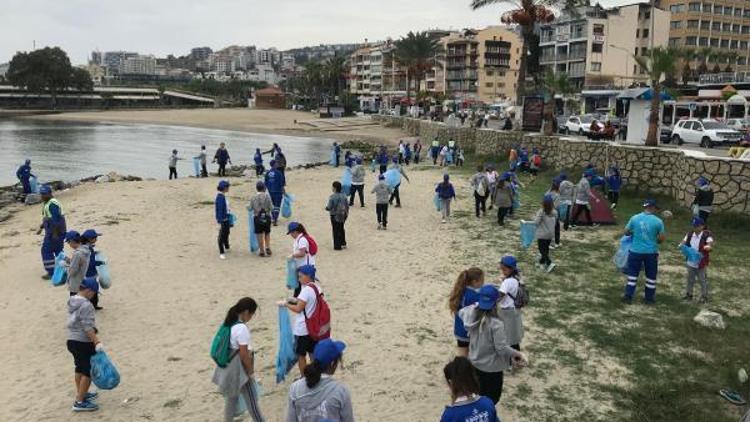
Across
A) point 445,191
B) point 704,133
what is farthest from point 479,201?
point 704,133

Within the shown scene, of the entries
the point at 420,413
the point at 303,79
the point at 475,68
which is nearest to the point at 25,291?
the point at 420,413

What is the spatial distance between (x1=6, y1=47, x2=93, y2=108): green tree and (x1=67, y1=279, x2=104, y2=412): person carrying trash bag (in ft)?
423

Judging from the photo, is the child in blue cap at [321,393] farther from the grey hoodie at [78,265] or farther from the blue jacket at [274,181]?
the blue jacket at [274,181]

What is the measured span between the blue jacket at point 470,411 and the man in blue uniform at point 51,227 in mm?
9969

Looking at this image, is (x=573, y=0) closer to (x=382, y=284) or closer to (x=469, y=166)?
(x=469, y=166)

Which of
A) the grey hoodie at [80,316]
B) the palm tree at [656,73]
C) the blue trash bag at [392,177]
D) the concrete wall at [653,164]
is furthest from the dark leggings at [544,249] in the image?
the palm tree at [656,73]

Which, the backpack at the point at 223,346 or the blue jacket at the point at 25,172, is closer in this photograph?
the backpack at the point at 223,346

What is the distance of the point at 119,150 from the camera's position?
170 feet

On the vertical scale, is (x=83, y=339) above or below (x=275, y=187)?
below

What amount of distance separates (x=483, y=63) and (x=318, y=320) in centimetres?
10417

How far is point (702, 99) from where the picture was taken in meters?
44.1

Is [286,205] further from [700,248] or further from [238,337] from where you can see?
[238,337]

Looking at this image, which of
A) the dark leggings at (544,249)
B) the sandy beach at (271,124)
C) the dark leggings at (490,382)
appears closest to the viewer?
the dark leggings at (490,382)

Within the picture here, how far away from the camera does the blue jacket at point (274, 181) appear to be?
1614cm
